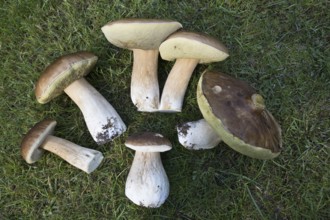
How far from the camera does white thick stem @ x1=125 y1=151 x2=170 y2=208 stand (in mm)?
2555

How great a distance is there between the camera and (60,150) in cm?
269

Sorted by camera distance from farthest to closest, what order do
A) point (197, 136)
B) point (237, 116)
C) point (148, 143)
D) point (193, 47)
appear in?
1. point (197, 136)
2. point (148, 143)
3. point (193, 47)
4. point (237, 116)

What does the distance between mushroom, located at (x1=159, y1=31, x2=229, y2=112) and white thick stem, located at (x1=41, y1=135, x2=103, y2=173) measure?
2.14ft

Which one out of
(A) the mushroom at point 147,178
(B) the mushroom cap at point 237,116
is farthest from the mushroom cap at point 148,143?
(B) the mushroom cap at point 237,116

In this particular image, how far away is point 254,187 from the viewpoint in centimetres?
275

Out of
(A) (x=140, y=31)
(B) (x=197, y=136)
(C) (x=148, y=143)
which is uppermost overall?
(A) (x=140, y=31)

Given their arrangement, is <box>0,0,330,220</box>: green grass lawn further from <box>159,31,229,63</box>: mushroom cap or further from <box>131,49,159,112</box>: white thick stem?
<box>159,31,229,63</box>: mushroom cap

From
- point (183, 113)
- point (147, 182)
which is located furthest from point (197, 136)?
point (147, 182)

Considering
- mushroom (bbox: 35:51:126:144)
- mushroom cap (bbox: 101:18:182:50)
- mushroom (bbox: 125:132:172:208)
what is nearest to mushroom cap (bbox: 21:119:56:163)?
mushroom (bbox: 35:51:126:144)

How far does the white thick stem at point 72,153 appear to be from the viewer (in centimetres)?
267

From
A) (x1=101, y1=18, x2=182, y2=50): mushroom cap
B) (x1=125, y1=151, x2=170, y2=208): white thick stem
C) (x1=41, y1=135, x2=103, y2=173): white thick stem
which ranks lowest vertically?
(x1=125, y1=151, x2=170, y2=208): white thick stem

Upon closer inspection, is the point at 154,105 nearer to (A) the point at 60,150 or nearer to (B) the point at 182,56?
(B) the point at 182,56

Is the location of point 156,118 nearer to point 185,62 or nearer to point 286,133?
point 185,62

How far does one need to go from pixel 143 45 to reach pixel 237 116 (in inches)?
33.3
